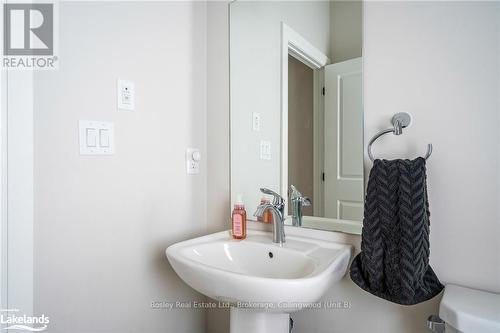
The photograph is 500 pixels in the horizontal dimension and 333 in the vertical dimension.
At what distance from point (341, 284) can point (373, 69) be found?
2.64ft

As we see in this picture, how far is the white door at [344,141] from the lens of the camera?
1.04 meters

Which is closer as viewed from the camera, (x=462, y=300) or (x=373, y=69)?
(x=462, y=300)

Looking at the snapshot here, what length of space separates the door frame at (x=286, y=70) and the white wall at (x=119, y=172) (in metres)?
0.31

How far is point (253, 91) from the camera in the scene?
1402 millimetres

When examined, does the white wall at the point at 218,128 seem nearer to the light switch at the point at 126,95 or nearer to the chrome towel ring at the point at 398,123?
the light switch at the point at 126,95

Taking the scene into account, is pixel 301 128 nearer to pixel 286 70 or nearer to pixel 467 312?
pixel 286 70

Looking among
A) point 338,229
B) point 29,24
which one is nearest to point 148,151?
point 29,24

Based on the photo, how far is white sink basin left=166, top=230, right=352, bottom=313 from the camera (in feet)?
2.46

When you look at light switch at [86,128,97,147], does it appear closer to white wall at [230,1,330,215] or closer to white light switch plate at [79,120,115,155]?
white light switch plate at [79,120,115,155]

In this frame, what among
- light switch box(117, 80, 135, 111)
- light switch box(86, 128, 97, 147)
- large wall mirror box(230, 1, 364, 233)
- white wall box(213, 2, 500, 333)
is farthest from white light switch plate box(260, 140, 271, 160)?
light switch box(86, 128, 97, 147)

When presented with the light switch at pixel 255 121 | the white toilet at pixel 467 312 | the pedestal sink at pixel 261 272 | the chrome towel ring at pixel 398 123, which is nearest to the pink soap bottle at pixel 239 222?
the pedestal sink at pixel 261 272

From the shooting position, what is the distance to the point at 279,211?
1134 mm

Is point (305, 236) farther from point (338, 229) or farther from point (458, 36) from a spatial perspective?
point (458, 36)

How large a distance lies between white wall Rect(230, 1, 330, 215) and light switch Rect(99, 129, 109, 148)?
0.57m
